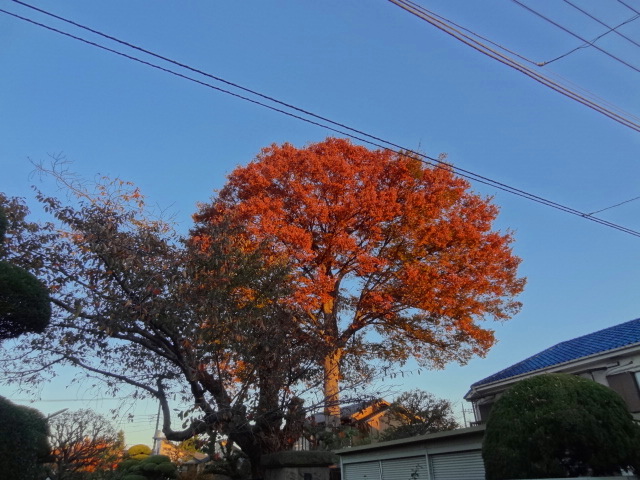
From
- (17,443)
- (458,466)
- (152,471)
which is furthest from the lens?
(152,471)

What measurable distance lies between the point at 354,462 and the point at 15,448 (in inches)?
271

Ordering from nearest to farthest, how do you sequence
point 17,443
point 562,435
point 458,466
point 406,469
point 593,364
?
1. point 562,435
2. point 17,443
3. point 458,466
4. point 406,469
5. point 593,364

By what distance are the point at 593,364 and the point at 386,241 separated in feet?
24.9

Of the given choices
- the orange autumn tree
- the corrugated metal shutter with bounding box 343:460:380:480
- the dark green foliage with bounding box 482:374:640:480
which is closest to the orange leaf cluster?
the orange autumn tree

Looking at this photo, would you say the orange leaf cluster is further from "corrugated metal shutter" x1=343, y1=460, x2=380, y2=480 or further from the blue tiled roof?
"corrugated metal shutter" x1=343, y1=460, x2=380, y2=480

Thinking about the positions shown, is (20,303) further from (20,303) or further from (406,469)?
(406,469)

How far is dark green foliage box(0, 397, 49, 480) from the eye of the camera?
5980 millimetres

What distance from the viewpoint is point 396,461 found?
952 centimetres

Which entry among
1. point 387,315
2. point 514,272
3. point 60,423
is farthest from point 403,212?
point 60,423

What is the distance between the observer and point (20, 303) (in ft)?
18.9

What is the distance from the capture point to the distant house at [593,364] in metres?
10.5

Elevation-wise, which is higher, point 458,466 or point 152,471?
point 152,471

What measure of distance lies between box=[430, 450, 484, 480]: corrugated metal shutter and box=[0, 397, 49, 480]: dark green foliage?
6.04m

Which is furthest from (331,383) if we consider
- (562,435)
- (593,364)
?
(562,435)
